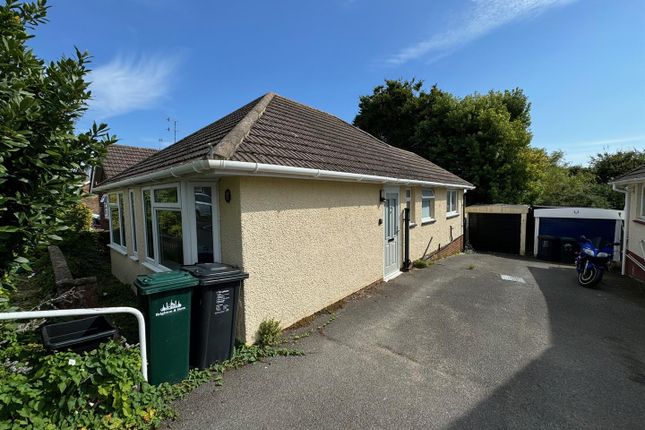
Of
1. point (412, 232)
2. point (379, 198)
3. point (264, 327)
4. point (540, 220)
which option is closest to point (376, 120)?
point (540, 220)

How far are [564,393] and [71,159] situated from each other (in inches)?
235

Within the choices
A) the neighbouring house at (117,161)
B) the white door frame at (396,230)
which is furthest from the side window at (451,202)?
the neighbouring house at (117,161)

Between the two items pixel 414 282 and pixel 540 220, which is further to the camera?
pixel 540 220

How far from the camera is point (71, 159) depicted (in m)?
3.17

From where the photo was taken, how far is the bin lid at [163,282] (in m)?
3.49

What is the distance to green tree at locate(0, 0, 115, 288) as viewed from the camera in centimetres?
284

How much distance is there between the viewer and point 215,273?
404cm

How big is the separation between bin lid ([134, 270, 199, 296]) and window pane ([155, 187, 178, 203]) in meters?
2.03

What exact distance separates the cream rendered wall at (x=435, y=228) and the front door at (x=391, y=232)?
0.71m

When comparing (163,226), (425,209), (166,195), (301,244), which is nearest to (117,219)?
(163,226)

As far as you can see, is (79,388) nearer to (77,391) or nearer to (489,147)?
(77,391)

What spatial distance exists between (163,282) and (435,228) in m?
10.5

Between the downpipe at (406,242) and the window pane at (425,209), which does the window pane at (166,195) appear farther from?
the window pane at (425,209)

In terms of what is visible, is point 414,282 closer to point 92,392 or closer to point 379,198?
point 379,198
